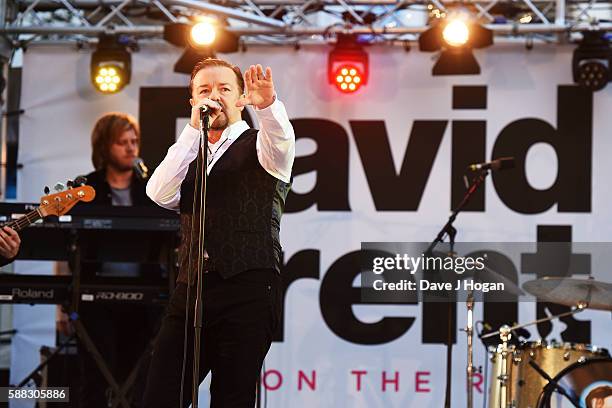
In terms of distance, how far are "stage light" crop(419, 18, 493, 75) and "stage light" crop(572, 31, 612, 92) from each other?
669mm

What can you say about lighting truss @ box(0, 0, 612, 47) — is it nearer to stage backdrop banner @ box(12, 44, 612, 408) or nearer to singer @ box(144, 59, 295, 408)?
stage backdrop banner @ box(12, 44, 612, 408)

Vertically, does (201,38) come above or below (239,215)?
above

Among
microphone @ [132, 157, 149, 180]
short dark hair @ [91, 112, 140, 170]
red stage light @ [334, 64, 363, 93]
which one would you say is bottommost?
microphone @ [132, 157, 149, 180]

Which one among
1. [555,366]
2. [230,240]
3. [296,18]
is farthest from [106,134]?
[230,240]

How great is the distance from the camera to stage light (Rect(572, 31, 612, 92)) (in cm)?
661

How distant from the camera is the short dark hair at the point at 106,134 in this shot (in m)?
6.15

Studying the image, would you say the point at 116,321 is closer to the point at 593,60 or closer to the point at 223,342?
the point at 223,342

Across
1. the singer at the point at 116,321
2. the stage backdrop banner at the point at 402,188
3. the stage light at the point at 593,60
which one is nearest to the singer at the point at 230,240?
the singer at the point at 116,321

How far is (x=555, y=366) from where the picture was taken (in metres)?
5.50

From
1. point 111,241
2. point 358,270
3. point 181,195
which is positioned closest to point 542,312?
point 358,270

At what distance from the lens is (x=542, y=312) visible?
684 centimetres

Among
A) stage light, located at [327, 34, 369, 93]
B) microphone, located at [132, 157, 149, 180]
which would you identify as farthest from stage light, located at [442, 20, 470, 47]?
microphone, located at [132, 157, 149, 180]

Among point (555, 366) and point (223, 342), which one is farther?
point (555, 366)

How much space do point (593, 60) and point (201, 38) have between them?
106 inches
